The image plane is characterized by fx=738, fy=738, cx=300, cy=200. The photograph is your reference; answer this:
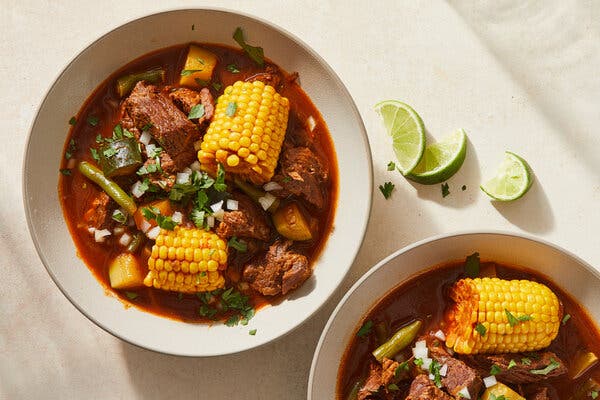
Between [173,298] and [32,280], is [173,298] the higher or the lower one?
the higher one

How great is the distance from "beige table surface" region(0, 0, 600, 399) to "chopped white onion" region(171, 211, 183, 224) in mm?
988

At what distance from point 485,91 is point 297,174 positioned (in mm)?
1445

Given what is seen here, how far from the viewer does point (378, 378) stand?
4285mm

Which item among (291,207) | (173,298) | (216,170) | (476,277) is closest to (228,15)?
(216,170)

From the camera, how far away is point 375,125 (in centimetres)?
478

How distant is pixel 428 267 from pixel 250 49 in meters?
1.69

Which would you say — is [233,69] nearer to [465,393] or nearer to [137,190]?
[137,190]

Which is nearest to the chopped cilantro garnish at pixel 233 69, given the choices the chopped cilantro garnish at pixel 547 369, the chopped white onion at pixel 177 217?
the chopped white onion at pixel 177 217

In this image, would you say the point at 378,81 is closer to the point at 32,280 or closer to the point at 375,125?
the point at 375,125

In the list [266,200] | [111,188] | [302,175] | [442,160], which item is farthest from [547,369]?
[111,188]

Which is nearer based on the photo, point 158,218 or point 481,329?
point 481,329

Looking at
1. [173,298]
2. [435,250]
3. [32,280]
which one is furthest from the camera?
[32,280]

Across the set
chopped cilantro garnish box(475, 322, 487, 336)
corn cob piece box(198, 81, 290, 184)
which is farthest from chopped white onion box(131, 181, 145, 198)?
chopped cilantro garnish box(475, 322, 487, 336)

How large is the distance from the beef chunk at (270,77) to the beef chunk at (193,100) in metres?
0.28
